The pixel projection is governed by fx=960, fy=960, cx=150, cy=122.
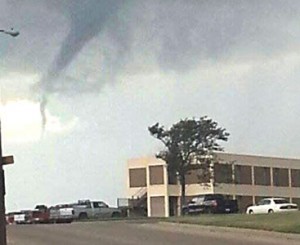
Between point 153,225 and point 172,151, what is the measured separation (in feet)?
136

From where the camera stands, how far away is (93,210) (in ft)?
247

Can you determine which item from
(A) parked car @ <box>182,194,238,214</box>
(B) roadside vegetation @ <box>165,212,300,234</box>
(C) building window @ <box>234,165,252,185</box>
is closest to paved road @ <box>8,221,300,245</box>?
(B) roadside vegetation @ <box>165,212,300,234</box>

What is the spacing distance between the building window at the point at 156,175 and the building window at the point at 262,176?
11215 millimetres

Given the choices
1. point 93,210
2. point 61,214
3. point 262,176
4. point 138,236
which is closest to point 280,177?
point 262,176

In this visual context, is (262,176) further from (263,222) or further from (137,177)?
(263,222)

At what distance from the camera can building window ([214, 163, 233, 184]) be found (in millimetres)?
94500

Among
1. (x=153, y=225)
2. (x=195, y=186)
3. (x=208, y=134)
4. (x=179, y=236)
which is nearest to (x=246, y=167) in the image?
(x=195, y=186)

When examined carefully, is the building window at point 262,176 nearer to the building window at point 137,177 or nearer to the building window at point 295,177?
the building window at point 295,177

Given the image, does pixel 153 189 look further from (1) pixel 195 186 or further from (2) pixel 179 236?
(2) pixel 179 236

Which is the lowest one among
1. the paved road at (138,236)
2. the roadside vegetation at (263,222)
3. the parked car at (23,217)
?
the paved road at (138,236)

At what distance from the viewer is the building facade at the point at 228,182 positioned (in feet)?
334

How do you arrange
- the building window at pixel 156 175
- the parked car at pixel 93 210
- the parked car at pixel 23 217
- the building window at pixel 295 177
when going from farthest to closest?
the building window at pixel 295 177 → the building window at pixel 156 175 → the parked car at pixel 93 210 → the parked car at pixel 23 217

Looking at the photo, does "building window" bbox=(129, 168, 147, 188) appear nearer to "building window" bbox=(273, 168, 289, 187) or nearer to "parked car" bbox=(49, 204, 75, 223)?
"building window" bbox=(273, 168, 289, 187)

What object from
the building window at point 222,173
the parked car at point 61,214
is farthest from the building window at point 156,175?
the parked car at point 61,214
